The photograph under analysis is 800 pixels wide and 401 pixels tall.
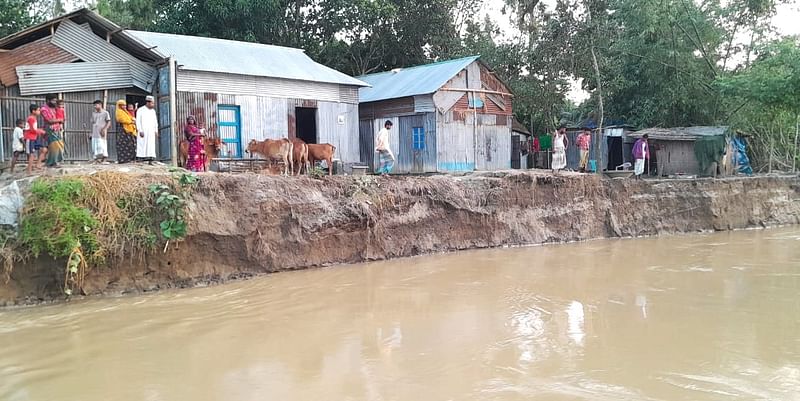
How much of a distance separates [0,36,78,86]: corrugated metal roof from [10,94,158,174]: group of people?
2.96ft

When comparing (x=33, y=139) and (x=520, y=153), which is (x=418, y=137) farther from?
(x=33, y=139)

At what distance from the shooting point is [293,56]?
18.2 meters

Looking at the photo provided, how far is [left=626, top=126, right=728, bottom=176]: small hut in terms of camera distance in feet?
67.5

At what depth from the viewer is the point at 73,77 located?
13602 mm

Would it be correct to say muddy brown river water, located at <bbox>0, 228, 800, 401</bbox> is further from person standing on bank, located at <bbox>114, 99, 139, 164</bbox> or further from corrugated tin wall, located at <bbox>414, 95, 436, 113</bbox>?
corrugated tin wall, located at <bbox>414, 95, 436, 113</bbox>

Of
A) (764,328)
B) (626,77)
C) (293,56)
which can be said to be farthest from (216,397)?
(626,77)

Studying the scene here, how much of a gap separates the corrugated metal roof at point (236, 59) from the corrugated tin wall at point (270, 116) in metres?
0.68

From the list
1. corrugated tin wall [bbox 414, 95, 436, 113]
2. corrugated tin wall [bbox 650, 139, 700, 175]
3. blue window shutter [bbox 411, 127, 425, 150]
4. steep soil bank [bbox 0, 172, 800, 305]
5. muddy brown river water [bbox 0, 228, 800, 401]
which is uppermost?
corrugated tin wall [bbox 414, 95, 436, 113]

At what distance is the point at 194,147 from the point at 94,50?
12.5 feet

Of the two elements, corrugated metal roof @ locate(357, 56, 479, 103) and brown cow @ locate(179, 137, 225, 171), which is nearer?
brown cow @ locate(179, 137, 225, 171)

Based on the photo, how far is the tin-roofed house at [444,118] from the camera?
18719mm

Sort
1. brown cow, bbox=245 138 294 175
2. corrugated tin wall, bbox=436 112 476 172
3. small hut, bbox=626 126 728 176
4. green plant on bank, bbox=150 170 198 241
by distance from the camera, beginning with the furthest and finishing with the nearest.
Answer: small hut, bbox=626 126 728 176, corrugated tin wall, bbox=436 112 476 172, brown cow, bbox=245 138 294 175, green plant on bank, bbox=150 170 198 241

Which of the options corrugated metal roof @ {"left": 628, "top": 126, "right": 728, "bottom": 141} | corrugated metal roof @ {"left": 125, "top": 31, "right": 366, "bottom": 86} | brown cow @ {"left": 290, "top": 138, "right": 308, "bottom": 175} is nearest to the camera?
brown cow @ {"left": 290, "top": 138, "right": 308, "bottom": 175}

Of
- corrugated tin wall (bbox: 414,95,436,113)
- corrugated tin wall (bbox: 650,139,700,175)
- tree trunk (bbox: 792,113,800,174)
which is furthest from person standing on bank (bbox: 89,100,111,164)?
tree trunk (bbox: 792,113,800,174)
